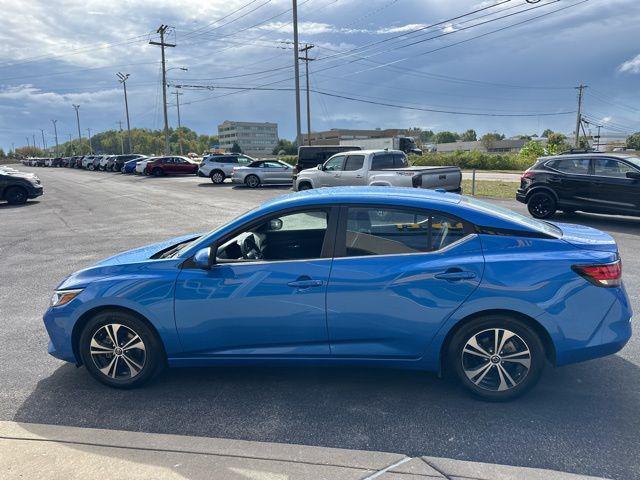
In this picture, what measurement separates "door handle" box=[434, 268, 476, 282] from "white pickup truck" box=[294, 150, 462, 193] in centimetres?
849

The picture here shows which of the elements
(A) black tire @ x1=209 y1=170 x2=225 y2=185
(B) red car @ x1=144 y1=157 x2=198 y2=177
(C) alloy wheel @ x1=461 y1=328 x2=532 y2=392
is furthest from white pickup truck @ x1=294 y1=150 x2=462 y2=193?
(B) red car @ x1=144 y1=157 x2=198 y2=177

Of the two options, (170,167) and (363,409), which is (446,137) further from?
(363,409)

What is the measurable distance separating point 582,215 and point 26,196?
19805mm

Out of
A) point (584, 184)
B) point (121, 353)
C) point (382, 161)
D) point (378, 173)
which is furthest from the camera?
point (382, 161)

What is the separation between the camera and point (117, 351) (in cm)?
381

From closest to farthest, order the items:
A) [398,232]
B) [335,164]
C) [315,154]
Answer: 1. [398,232]
2. [335,164]
3. [315,154]

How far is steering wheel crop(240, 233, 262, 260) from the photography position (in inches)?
151

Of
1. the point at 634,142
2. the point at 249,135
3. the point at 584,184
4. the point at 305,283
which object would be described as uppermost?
the point at 249,135

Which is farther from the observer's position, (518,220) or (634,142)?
(634,142)

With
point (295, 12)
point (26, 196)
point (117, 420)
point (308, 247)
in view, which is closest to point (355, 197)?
point (308, 247)

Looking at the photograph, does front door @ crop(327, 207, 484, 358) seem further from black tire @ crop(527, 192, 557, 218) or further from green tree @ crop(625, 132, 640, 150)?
green tree @ crop(625, 132, 640, 150)

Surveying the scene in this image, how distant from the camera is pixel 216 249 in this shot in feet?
12.0

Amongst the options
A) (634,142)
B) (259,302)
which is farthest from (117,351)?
(634,142)

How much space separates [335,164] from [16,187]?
12.8 metres
